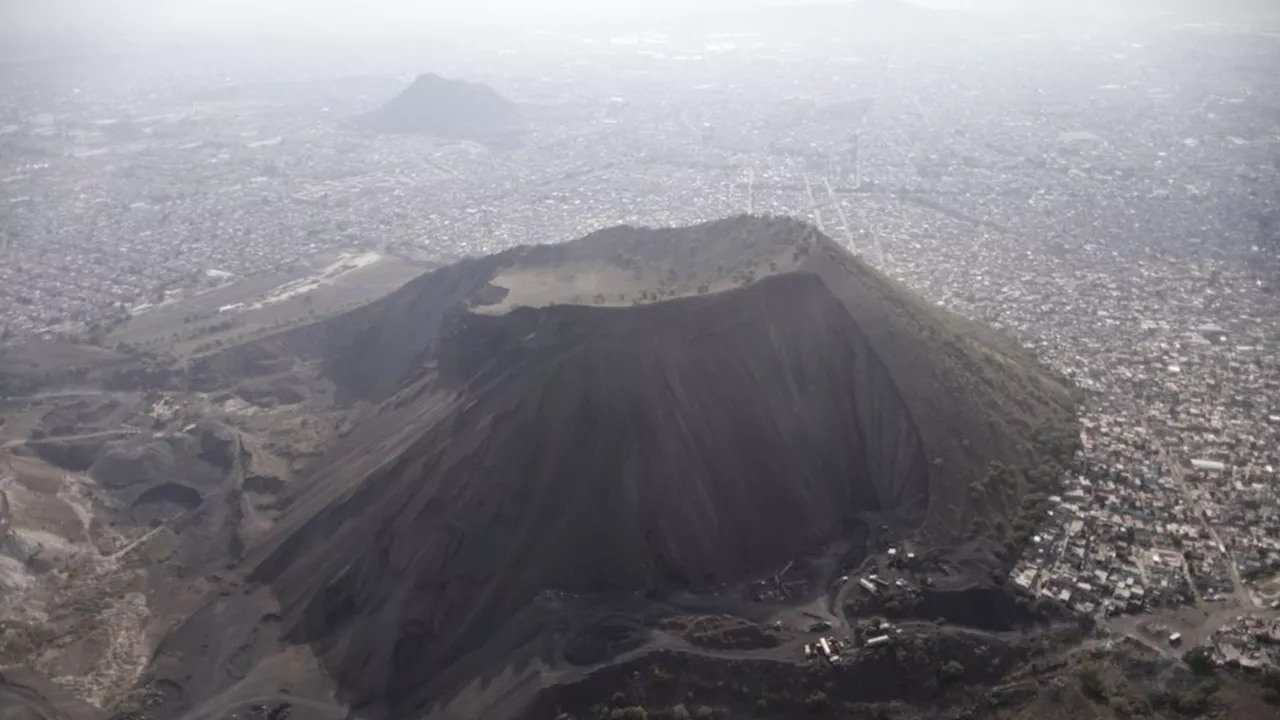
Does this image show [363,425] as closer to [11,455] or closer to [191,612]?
[191,612]

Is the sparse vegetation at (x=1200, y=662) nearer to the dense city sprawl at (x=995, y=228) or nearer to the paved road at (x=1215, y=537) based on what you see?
the dense city sprawl at (x=995, y=228)

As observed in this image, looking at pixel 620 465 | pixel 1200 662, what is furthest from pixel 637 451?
pixel 1200 662

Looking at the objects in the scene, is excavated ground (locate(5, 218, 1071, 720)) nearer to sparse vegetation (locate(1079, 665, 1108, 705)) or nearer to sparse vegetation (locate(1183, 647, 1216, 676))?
sparse vegetation (locate(1079, 665, 1108, 705))

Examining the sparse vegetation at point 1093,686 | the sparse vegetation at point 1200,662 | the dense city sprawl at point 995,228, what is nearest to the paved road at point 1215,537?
the dense city sprawl at point 995,228

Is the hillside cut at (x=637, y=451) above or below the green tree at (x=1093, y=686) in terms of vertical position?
above

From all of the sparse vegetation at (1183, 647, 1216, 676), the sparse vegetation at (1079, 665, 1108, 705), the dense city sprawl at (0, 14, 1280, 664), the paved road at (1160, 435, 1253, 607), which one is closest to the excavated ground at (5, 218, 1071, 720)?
the paved road at (1160, 435, 1253, 607)

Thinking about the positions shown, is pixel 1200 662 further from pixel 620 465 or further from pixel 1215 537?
pixel 620 465
